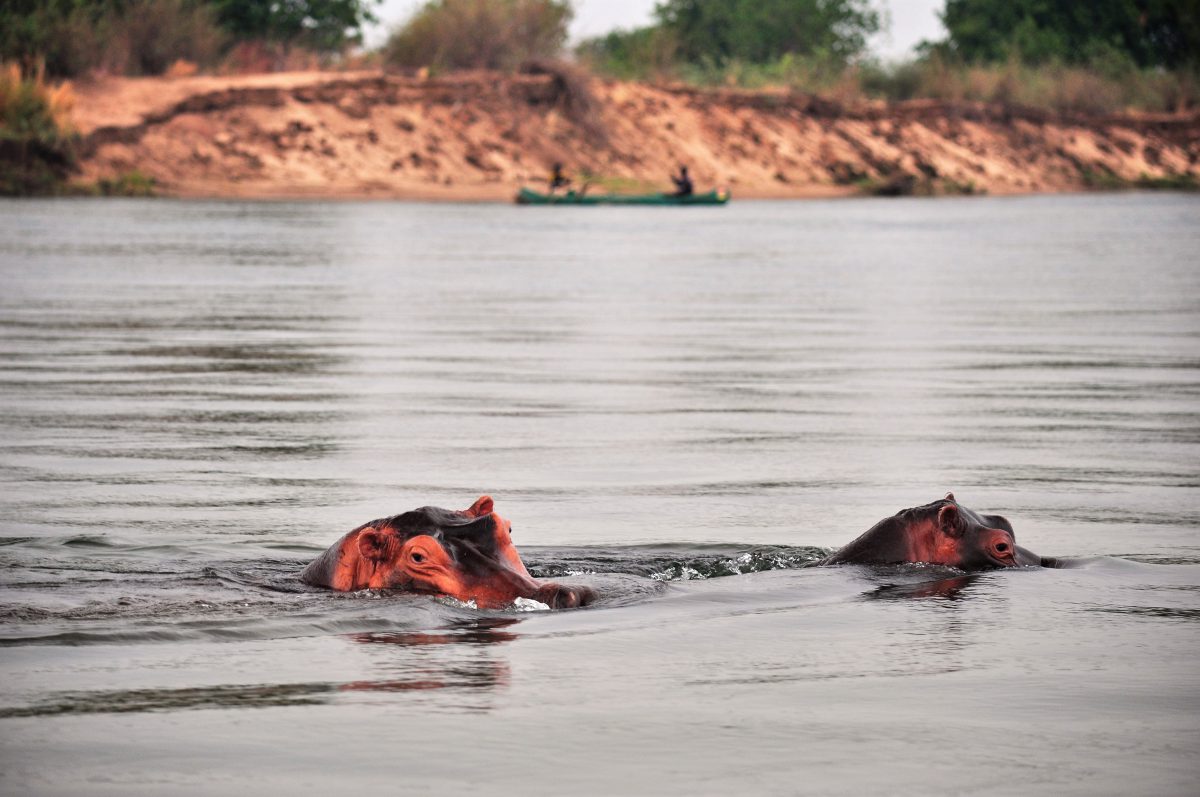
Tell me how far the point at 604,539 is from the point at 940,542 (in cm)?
151

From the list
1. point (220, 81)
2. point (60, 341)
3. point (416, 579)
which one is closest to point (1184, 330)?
point (60, 341)

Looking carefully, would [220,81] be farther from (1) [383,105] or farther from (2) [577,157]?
(2) [577,157]

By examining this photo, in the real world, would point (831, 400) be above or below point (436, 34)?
below

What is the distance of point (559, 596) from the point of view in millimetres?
7090

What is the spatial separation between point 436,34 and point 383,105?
9.33m

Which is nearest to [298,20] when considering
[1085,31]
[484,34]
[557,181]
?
[484,34]

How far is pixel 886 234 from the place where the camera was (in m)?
39.7

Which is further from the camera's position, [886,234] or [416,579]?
[886,234]

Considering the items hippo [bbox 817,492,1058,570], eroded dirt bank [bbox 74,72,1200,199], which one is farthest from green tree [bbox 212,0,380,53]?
hippo [bbox 817,492,1058,570]

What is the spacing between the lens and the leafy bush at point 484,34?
224 ft

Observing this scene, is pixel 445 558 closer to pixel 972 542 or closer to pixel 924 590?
pixel 924 590

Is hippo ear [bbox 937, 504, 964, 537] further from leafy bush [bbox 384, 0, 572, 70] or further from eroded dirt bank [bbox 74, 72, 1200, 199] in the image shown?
leafy bush [bbox 384, 0, 572, 70]

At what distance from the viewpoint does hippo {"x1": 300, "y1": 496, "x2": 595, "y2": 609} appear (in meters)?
6.80

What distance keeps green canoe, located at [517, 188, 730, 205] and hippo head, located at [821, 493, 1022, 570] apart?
45.1 meters
